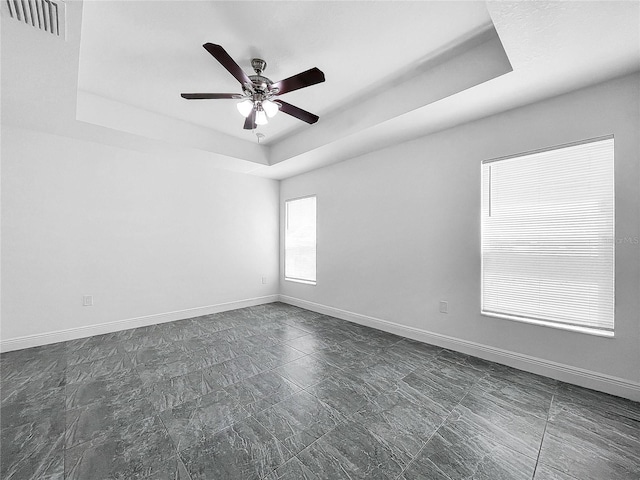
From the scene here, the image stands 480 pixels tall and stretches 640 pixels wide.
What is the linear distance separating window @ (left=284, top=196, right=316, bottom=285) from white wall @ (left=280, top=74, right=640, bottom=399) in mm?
263

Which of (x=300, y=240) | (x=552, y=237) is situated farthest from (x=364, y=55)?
(x=300, y=240)

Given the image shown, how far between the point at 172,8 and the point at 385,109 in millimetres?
2035

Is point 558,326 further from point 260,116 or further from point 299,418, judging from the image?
point 260,116

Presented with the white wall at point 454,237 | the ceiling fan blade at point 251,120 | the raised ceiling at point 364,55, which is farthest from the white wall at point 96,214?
the white wall at point 454,237

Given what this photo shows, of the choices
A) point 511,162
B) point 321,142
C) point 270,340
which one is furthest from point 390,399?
point 321,142

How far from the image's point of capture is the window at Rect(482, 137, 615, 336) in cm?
218

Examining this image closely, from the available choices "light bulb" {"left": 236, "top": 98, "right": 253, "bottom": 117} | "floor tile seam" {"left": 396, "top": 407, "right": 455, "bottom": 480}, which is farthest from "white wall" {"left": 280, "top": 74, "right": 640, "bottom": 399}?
"light bulb" {"left": 236, "top": 98, "right": 253, "bottom": 117}

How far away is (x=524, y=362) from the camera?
98.0 inches

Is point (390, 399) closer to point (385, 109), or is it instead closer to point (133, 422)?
point (133, 422)

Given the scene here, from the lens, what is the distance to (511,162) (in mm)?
2662

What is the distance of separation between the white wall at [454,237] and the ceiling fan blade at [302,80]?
70.1 inches

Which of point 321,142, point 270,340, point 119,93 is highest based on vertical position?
point 119,93

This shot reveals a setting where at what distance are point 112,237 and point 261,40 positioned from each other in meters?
3.22

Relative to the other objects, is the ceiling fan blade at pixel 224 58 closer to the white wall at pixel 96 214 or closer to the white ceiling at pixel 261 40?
the white ceiling at pixel 261 40
